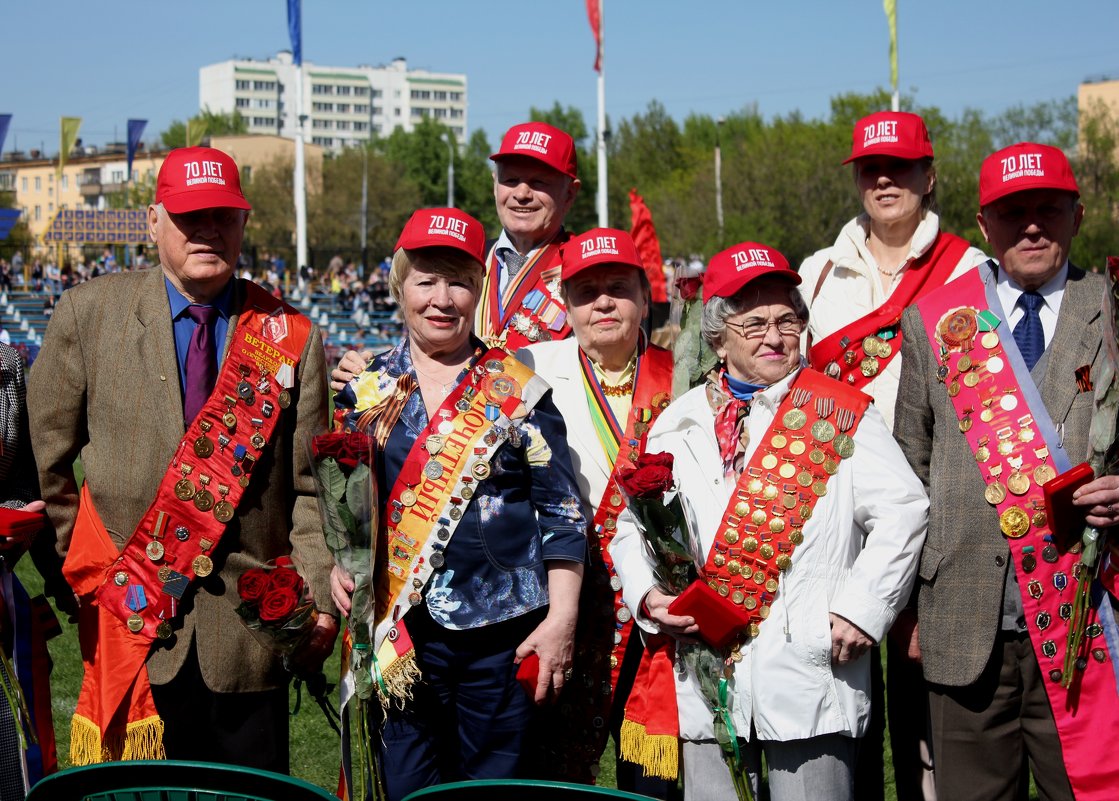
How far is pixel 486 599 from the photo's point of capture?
3600mm

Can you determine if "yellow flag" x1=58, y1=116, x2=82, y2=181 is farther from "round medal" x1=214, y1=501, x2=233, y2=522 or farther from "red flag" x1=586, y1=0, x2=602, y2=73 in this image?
"round medal" x1=214, y1=501, x2=233, y2=522

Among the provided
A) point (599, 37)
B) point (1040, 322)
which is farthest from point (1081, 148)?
point (1040, 322)

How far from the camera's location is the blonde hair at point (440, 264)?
371 centimetres

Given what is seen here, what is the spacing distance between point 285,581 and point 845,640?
4.82 feet

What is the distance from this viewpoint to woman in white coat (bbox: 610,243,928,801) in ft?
11.2

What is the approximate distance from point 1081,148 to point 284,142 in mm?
61124

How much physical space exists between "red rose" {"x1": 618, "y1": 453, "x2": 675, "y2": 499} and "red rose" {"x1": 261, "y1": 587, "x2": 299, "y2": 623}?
0.91 m

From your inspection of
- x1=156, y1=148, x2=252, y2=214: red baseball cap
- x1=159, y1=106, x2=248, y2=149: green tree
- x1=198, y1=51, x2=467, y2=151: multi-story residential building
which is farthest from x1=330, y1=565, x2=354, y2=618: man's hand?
x1=198, y1=51, x2=467, y2=151: multi-story residential building

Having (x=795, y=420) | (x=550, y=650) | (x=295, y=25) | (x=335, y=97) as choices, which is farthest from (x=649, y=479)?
(x=335, y=97)

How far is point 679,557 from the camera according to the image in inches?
135

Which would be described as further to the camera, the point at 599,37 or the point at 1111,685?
the point at 599,37

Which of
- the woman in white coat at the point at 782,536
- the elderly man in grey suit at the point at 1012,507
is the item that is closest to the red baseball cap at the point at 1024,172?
the elderly man in grey suit at the point at 1012,507

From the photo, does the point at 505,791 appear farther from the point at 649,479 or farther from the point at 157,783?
the point at 649,479

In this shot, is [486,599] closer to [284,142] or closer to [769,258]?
[769,258]
